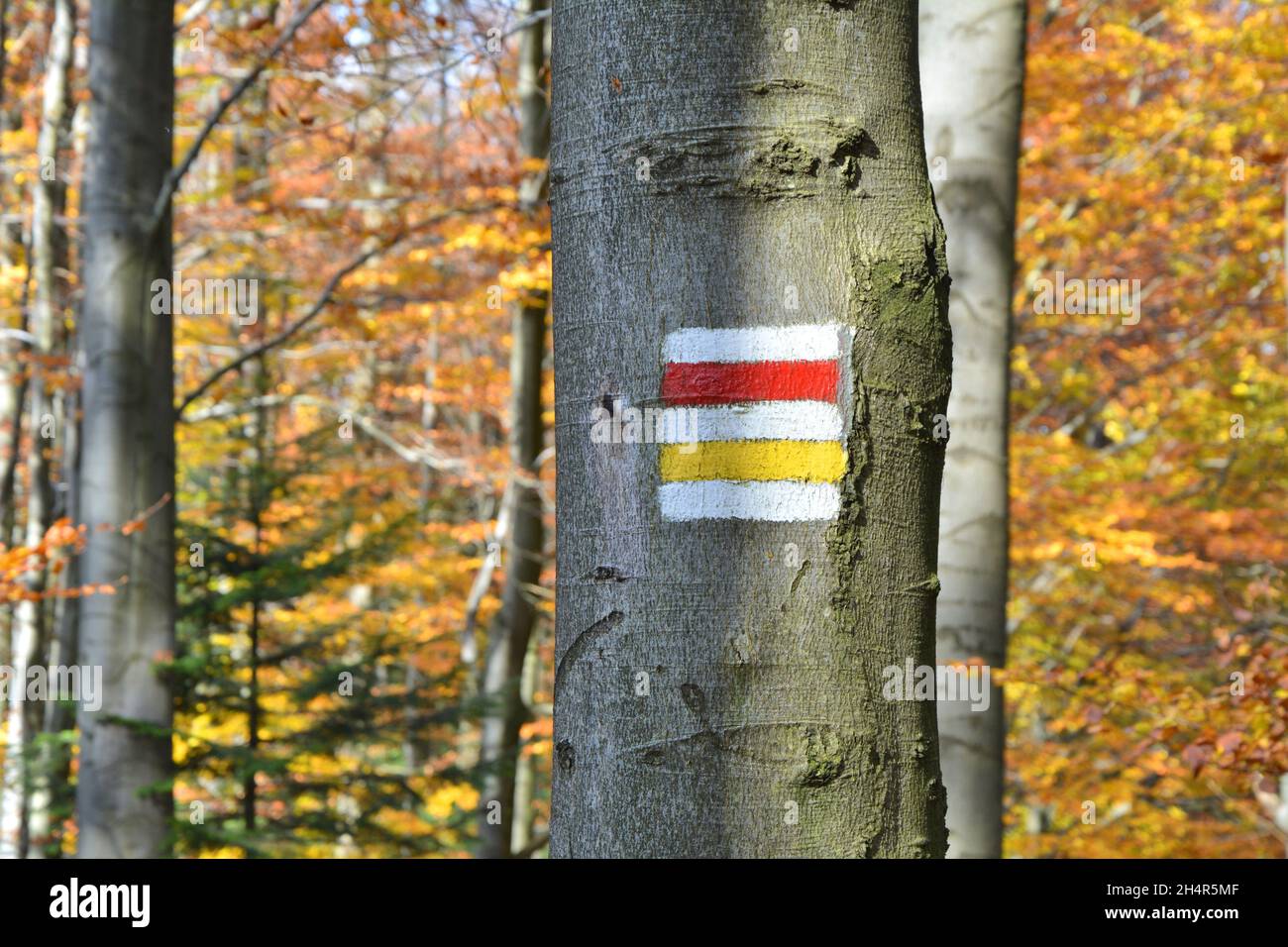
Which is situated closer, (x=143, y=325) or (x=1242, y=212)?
(x=143, y=325)

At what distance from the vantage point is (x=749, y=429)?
1284 millimetres

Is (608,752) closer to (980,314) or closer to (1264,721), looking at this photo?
(980,314)

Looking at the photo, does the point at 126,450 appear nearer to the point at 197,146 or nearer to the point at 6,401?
the point at 197,146

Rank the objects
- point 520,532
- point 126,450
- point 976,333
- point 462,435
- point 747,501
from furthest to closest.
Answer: point 462,435
point 520,532
point 126,450
point 976,333
point 747,501

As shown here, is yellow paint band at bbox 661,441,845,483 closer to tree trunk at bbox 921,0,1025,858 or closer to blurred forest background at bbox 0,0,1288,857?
tree trunk at bbox 921,0,1025,858

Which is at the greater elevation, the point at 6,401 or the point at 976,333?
the point at 6,401

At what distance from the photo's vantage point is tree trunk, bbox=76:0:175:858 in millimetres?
5684

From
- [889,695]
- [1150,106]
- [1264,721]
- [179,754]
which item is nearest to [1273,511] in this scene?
[1150,106]

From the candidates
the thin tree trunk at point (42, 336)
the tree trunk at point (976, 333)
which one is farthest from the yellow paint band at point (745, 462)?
the thin tree trunk at point (42, 336)

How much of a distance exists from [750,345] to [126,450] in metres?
5.21

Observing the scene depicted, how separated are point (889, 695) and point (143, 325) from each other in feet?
17.7

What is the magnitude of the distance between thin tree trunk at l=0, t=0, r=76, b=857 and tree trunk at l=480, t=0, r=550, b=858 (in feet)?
11.1

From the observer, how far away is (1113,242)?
12039 millimetres

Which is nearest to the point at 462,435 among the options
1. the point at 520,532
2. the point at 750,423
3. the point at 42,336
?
the point at 520,532
